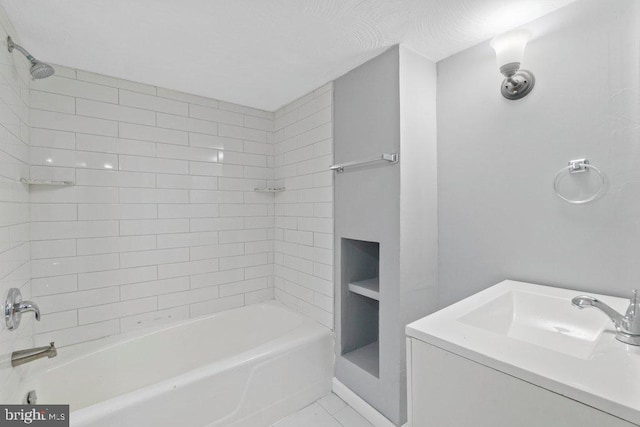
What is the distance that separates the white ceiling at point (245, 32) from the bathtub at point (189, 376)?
170cm

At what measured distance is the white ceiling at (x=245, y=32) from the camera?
125 centimetres

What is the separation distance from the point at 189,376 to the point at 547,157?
201 cm

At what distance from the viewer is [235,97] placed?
7.46 ft

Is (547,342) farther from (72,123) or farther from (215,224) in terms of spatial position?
(72,123)

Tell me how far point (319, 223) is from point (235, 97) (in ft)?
3.96

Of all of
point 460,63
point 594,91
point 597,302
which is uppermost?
point 460,63

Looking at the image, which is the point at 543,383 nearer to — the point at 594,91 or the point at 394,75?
the point at 594,91

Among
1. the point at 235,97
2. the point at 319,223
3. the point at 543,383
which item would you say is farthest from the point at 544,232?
the point at 235,97

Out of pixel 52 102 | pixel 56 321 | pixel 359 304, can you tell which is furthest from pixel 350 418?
pixel 52 102

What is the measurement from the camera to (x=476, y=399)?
78 cm

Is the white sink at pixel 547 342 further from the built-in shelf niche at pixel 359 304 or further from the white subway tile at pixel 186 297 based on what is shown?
the white subway tile at pixel 186 297

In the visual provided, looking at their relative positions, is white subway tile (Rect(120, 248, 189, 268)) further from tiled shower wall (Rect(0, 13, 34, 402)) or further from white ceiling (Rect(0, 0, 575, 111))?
white ceiling (Rect(0, 0, 575, 111))

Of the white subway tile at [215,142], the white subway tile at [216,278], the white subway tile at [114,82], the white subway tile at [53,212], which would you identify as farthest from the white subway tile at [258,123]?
the white subway tile at [53,212]

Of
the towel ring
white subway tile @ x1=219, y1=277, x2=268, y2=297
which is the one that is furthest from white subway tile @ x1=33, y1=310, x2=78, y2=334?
the towel ring
